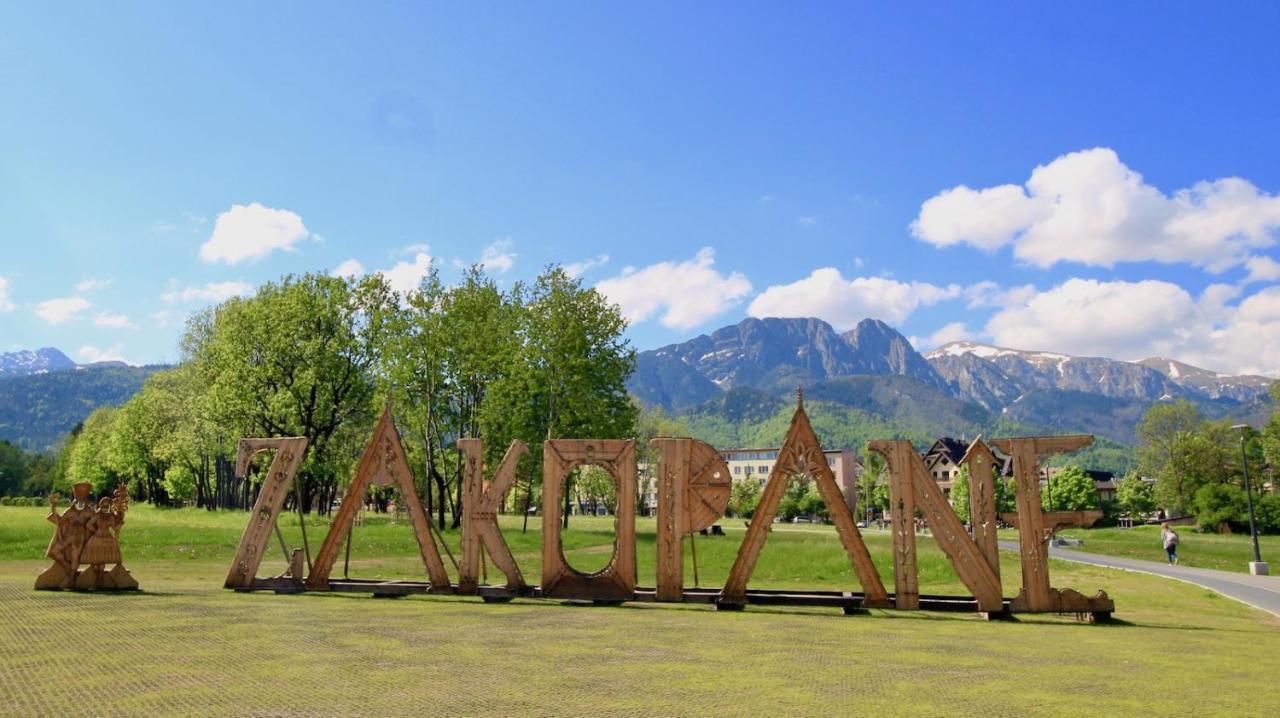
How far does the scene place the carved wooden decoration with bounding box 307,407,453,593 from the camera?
60.2ft

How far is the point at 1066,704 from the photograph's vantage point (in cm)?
794

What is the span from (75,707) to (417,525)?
11.7 metres

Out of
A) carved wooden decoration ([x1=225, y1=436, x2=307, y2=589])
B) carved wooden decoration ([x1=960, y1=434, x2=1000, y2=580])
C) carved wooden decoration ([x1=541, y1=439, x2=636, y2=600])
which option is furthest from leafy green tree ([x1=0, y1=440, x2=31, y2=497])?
carved wooden decoration ([x1=960, y1=434, x2=1000, y2=580])

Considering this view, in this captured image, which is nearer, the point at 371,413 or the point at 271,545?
the point at 271,545

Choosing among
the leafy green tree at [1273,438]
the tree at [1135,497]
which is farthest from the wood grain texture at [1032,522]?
the tree at [1135,497]

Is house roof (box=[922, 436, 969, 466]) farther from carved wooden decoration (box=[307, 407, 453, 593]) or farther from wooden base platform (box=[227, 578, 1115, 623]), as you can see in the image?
carved wooden decoration (box=[307, 407, 453, 593])

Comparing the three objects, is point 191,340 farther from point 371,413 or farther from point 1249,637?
point 1249,637

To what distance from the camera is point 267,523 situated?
18719 millimetres

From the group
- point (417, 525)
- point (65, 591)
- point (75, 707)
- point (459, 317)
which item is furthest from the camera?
point (459, 317)

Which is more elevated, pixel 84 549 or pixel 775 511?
pixel 775 511

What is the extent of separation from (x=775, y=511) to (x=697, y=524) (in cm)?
174

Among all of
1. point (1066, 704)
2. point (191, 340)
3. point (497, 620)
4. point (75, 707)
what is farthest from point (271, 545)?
point (191, 340)

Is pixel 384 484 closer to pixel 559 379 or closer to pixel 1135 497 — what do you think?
pixel 559 379

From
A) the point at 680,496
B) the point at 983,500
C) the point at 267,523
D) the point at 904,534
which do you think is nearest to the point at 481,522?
the point at 680,496
